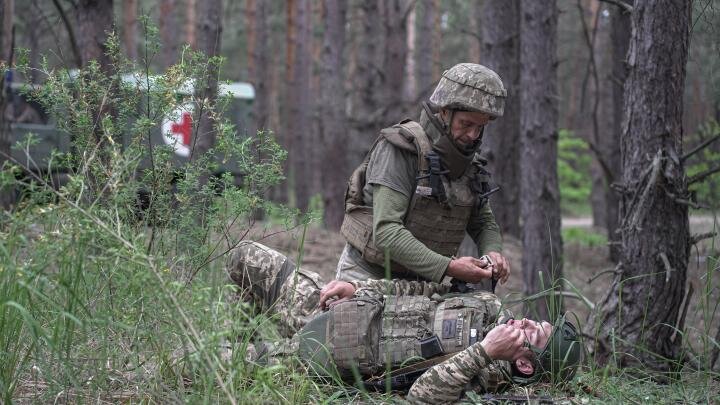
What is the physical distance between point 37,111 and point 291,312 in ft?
39.1

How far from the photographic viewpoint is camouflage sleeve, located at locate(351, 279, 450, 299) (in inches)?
182

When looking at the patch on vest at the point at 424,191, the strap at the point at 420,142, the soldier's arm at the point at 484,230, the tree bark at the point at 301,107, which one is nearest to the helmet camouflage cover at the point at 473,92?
the strap at the point at 420,142

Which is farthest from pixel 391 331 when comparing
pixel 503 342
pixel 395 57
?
pixel 395 57

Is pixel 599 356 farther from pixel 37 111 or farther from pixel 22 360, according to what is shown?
pixel 37 111

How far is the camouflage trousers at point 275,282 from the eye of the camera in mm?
4914

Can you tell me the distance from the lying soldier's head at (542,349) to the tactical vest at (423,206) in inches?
32.3

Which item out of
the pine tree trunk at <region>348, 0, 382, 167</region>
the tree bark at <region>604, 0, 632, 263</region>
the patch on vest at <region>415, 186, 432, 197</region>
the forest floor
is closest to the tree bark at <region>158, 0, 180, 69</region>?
the pine tree trunk at <region>348, 0, 382, 167</region>

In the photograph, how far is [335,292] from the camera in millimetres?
4574

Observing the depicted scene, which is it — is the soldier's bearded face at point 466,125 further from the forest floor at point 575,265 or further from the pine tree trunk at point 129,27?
the pine tree trunk at point 129,27

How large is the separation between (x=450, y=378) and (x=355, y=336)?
0.56 m

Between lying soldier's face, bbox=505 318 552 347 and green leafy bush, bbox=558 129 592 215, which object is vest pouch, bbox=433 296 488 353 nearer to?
lying soldier's face, bbox=505 318 552 347

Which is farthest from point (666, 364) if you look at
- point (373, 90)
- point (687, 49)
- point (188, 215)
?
point (373, 90)


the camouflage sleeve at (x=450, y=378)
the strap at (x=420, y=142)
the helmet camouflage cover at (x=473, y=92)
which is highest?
the helmet camouflage cover at (x=473, y=92)

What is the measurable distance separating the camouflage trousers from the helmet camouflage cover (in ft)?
4.20
